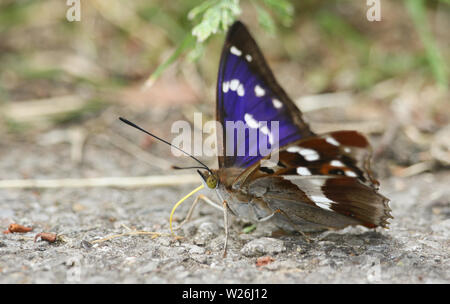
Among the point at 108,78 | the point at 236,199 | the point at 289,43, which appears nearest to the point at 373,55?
the point at 289,43

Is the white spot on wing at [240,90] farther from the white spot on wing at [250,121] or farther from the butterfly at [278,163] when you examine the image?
the white spot on wing at [250,121]

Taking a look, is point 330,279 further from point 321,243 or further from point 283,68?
point 283,68

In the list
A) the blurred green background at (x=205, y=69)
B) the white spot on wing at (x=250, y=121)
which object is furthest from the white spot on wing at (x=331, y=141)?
the blurred green background at (x=205, y=69)

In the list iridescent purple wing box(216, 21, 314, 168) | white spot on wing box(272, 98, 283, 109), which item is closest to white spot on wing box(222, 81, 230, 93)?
iridescent purple wing box(216, 21, 314, 168)

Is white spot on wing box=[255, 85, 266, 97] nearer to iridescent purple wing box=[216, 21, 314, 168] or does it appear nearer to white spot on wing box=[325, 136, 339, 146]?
iridescent purple wing box=[216, 21, 314, 168]

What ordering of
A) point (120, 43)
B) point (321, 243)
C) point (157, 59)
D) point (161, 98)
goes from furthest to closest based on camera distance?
1. point (120, 43)
2. point (157, 59)
3. point (161, 98)
4. point (321, 243)
